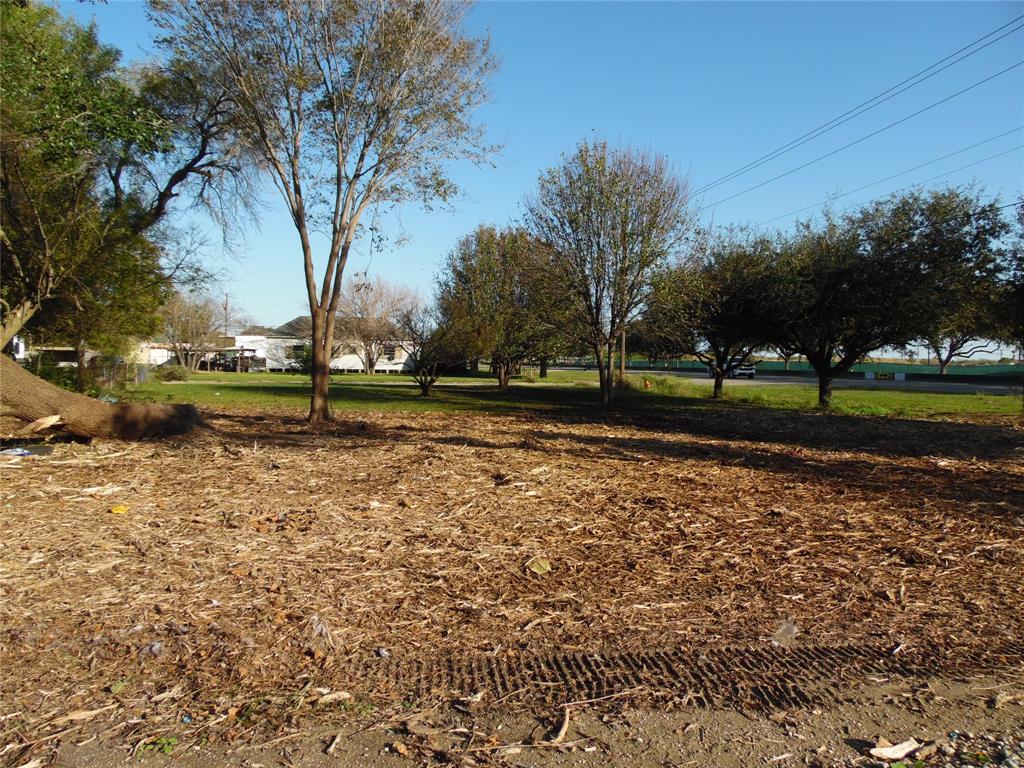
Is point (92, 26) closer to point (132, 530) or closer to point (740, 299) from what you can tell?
point (132, 530)

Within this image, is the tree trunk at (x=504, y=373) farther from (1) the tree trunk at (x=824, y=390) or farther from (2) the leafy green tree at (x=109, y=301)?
(2) the leafy green tree at (x=109, y=301)

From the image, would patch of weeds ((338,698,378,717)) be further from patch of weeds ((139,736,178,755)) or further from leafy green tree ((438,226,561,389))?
leafy green tree ((438,226,561,389))

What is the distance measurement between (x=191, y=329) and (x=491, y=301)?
3142cm

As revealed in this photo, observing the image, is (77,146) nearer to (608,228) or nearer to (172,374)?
(608,228)

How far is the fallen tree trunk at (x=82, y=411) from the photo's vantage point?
29.2ft

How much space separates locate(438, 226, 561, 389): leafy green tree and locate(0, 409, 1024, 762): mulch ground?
14.7 m

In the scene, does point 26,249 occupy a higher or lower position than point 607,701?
higher

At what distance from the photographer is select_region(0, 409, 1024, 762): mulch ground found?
3.52 metres

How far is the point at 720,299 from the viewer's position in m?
22.0

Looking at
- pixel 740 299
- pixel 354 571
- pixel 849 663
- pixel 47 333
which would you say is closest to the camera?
pixel 849 663

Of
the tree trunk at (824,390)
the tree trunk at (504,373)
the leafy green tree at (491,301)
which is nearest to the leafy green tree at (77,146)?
the leafy green tree at (491,301)

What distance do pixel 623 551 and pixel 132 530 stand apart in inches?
157

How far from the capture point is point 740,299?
2273 centimetres

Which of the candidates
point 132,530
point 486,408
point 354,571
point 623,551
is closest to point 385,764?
point 354,571
